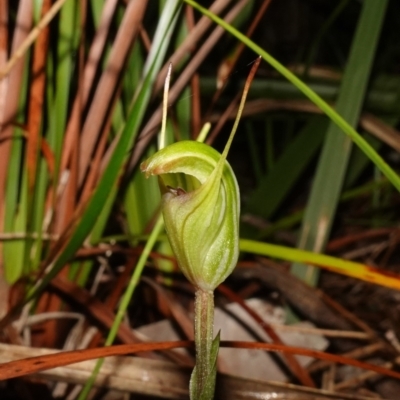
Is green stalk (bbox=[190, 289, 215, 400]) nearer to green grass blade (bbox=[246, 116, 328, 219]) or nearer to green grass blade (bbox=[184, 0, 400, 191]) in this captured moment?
green grass blade (bbox=[184, 0, 400, 191])

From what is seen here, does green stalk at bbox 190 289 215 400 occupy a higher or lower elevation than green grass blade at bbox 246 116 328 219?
lower

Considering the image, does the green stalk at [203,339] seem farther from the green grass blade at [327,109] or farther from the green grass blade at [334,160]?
the green grass blade at [334,160]

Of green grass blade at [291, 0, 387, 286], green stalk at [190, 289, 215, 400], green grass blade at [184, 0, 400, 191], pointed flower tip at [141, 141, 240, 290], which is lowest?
green stalk at [190, 289, 215, 400]

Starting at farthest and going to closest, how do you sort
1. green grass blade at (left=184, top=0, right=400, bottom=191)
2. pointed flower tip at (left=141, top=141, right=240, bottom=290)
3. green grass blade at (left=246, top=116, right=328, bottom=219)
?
green grass blade at (left=246, top=116, right=328, bottom=219) → green grass blade at (left=184, top=0, right=400, bottom=191) → pointed flower tip at (left=141, top=141, right=240, bottom=290)

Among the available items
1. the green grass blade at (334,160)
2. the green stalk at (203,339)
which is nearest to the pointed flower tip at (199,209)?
the green stalk at (203,339)

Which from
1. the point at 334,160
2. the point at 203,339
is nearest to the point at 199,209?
the point at 203,339

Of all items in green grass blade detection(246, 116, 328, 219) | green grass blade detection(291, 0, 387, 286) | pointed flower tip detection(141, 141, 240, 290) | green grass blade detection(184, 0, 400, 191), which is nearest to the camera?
pointed flower tip detection(141, 141, 240, 290)

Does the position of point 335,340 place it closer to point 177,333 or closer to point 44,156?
point 177,333

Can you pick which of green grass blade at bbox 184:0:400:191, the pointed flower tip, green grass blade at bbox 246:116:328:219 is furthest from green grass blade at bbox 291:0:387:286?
the pointed flower tip
